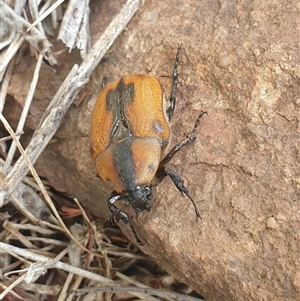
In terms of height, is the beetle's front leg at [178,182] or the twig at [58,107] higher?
the twig at [58,107]

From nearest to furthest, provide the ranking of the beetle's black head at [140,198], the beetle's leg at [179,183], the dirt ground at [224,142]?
the dirt ground at [224,142], the beetle's leg at [179,183], the beetle's black head at [140,198]

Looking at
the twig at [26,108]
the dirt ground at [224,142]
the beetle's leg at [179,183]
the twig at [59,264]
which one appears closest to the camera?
the dirt ground at [224,142]

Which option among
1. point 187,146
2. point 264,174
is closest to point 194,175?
point 187,146

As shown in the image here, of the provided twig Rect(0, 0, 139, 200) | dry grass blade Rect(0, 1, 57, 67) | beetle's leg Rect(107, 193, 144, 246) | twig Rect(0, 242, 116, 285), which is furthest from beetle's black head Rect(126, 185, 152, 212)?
dry grass blade Rect(0, 1, 57, 67)

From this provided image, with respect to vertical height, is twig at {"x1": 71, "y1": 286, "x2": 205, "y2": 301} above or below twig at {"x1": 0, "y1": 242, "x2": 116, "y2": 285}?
below

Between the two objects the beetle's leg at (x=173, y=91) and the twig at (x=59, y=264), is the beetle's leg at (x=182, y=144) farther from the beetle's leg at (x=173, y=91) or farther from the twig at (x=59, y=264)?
the twig at (x=59, y=264)

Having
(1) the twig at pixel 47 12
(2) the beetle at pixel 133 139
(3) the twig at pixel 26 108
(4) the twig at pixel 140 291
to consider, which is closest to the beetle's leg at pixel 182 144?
(2) the beetle at pixel 133 139

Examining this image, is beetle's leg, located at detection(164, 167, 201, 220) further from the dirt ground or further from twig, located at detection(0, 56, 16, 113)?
twig, located at detection(0, 56, 16, 113)

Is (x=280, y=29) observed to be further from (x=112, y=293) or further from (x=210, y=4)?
(x=112, y=293)
